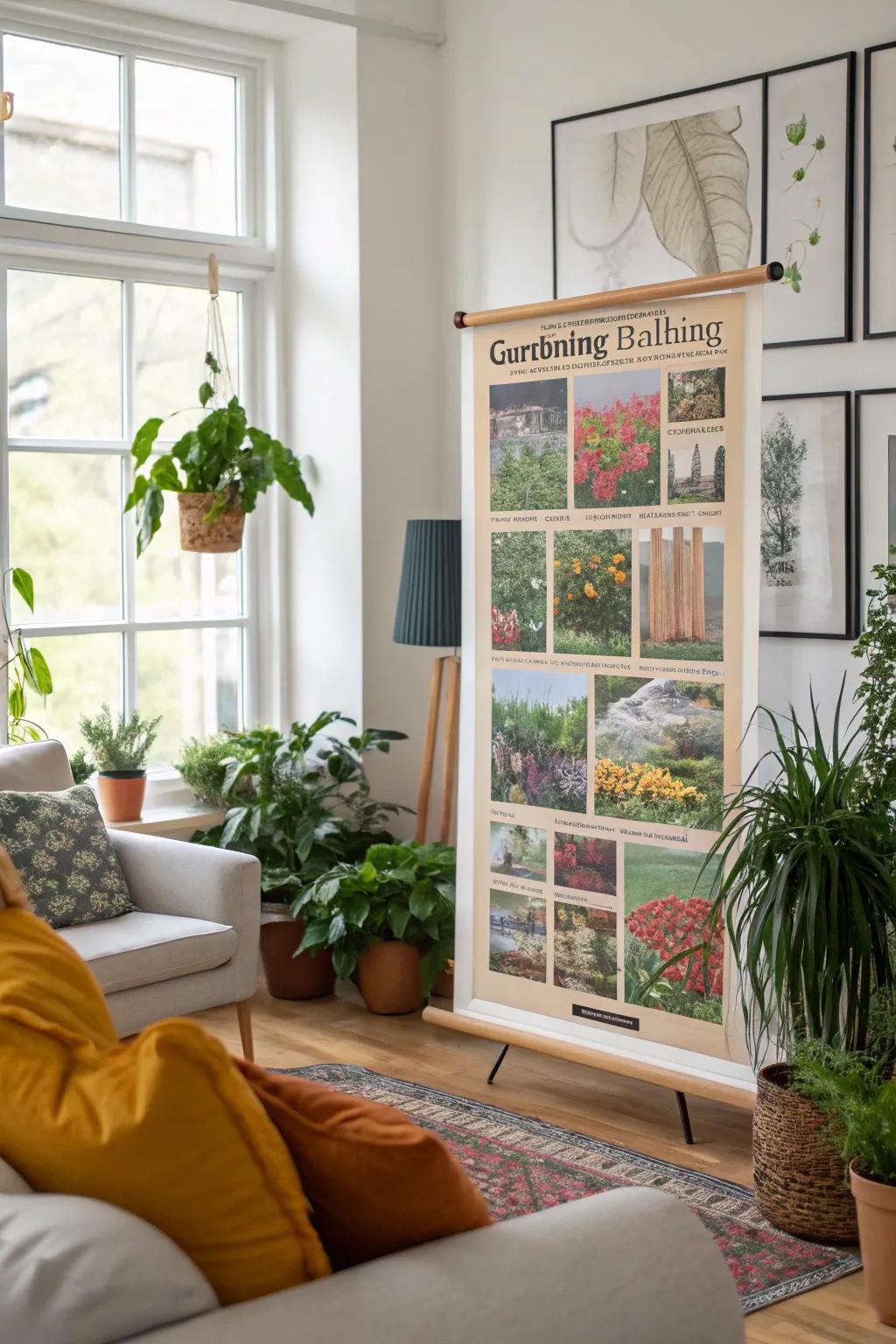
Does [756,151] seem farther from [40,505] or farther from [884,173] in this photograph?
[40,505]

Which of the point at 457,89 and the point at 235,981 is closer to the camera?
the point at 235,981

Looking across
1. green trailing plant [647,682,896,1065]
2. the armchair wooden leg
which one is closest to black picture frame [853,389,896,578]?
green trailing plant [647,682,896,1065]

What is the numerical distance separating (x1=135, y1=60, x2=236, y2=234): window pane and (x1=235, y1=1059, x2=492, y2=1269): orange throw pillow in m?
3.95

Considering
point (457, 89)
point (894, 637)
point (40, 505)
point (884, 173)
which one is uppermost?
point (457, 89)

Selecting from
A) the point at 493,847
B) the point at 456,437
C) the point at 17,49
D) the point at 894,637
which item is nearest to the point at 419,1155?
the point at 894,637

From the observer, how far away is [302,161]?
4.90 metres

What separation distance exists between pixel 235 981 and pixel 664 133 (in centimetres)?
256

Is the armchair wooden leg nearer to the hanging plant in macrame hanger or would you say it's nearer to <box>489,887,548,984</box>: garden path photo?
<box>489,887,548,984</box>: garden path photo

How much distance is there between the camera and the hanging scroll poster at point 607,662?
10.8 ft

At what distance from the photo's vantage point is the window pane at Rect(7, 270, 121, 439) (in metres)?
4.53

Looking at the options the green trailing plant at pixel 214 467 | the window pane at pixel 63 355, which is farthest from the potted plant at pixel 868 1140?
the window pane at pixel 63 355

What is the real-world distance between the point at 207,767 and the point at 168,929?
3.85 ft

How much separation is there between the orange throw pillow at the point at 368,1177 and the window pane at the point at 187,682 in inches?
142

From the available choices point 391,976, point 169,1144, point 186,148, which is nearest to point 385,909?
point 391,976
